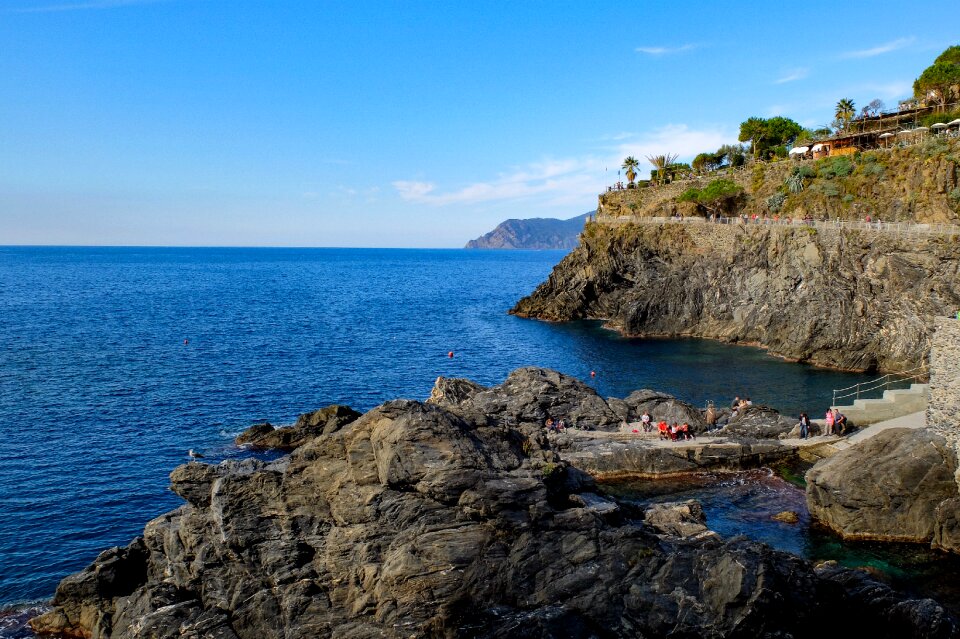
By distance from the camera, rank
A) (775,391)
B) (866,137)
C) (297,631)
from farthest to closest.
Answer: (866,137) < (775,391) < (297,631)

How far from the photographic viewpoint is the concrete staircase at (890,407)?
36500mm

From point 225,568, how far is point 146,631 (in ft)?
7.79

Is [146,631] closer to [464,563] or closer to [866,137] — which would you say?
[464,563]

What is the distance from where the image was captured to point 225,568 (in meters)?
A: 19.0

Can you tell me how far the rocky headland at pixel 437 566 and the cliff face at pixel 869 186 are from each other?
179 feet

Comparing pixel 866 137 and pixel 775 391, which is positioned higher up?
pixel 866 137

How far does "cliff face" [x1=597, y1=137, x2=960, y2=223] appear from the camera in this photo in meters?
61.2

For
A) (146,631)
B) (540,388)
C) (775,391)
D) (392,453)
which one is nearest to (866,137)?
(775,391)

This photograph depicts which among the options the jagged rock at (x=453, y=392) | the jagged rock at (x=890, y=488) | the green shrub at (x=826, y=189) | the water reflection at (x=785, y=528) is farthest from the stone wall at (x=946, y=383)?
the green shrub at (x=826, y=189)

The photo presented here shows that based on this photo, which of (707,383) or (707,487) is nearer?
(707,487)

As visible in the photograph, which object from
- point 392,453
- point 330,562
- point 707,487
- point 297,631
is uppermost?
point 392,453

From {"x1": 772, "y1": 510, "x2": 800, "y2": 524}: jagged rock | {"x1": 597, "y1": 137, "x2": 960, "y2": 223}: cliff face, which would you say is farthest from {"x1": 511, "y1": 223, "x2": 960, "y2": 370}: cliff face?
{"x1": 772, "y1": 510, "x2": 800, "y2": 524}: jagged rock

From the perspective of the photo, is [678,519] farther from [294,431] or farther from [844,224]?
[844,224]

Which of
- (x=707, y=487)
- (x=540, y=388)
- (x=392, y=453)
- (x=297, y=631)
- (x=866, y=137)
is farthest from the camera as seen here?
(x=866, y=137)
